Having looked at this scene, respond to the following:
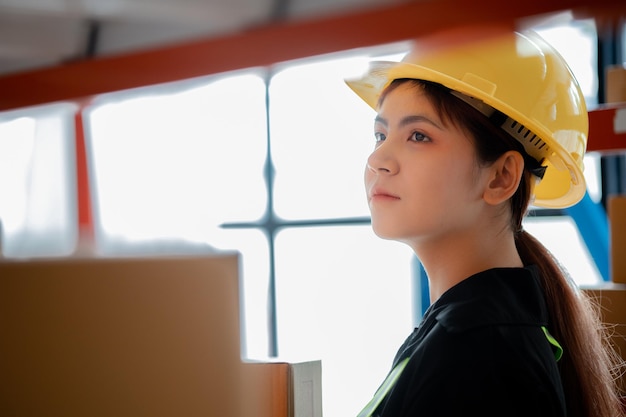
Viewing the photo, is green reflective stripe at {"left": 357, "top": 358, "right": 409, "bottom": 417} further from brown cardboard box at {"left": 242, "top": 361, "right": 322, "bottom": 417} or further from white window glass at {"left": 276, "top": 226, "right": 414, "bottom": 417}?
white window glass at {"left": 276, "top": 226, "right": 414, "bottom": 417}

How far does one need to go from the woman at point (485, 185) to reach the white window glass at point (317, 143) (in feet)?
11.9

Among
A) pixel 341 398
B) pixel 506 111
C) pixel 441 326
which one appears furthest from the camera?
pixel 341 398

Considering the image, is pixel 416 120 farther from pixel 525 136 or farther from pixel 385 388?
pixel 385 388

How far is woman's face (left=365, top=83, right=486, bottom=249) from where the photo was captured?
54.6 inches

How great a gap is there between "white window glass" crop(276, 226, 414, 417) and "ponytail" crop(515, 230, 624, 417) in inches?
136

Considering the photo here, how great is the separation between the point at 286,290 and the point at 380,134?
397 cm

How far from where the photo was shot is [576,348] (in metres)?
1.45

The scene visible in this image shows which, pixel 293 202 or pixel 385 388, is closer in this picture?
pixel 385 388

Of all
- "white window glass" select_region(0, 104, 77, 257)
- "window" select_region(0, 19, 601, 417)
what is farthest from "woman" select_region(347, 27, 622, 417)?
"window" select_region(0, 19, 601, 417)

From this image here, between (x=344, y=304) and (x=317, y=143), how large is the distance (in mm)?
1144

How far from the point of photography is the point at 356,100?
519 centimetres

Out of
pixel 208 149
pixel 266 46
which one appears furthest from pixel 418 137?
pixel 208 149

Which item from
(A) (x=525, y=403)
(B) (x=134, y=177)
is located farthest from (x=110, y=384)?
(B) (x=134, y=177)

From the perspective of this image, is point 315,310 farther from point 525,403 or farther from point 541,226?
point 525,403
